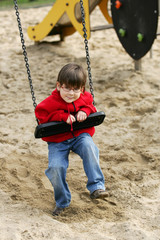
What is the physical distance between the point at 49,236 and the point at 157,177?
1.23 m

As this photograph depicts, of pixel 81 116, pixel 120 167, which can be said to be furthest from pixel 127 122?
pixel 81 116

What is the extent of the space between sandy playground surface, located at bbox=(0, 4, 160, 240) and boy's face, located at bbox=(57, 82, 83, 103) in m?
0.84

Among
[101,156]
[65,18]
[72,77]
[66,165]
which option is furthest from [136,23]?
[66,165]

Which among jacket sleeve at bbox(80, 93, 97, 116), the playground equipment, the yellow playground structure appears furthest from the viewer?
the yellow playground structure

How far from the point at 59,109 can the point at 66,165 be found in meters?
0.40

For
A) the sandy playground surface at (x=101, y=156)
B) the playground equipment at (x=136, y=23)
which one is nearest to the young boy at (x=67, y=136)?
the sandy playground surface at (x=101, y=156)

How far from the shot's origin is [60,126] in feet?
8.60

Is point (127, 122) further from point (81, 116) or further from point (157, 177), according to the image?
point (81, 116)

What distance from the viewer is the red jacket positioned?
265 cm

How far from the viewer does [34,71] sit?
19.4 feet

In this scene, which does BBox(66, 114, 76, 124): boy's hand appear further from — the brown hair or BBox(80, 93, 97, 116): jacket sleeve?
the brown hair

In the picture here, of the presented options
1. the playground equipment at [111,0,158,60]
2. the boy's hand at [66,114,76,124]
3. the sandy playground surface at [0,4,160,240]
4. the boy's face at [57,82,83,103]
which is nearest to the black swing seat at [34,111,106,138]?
the boy's hand at [66,114,76,124]

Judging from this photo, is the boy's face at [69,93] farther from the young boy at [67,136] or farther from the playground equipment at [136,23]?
the playground equipment at [136,23]

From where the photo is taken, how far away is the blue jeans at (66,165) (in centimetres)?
261
